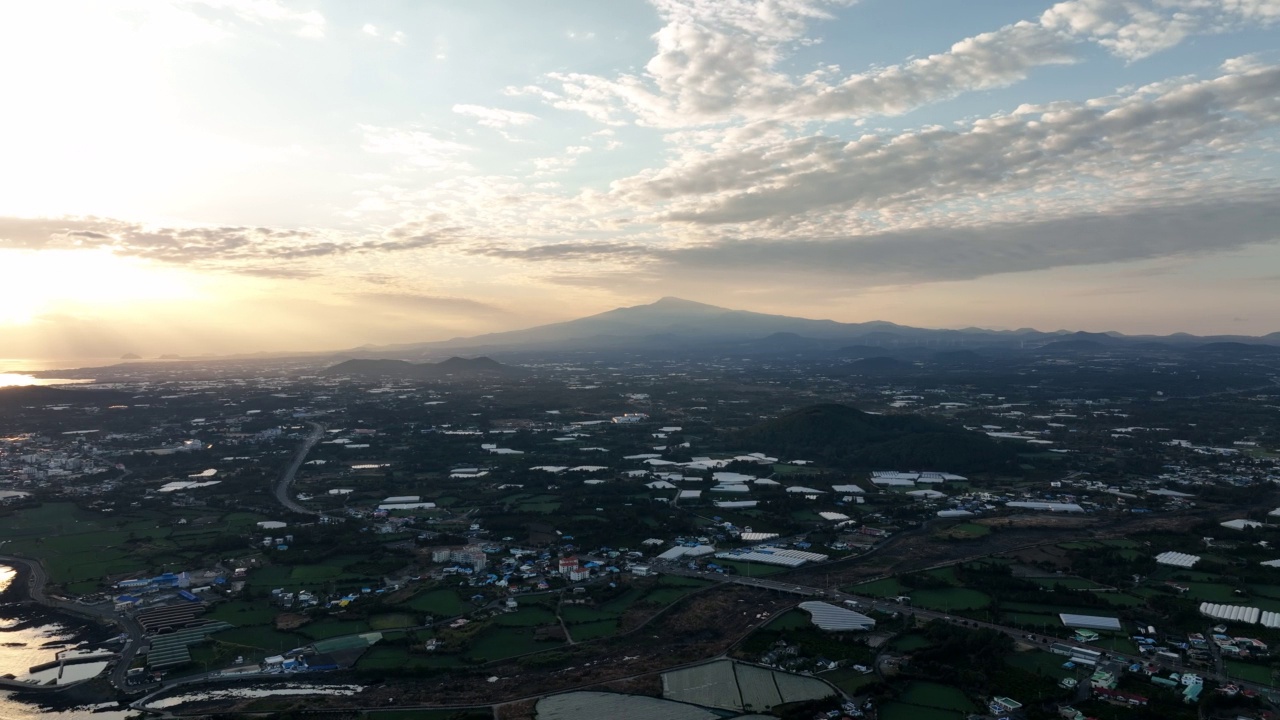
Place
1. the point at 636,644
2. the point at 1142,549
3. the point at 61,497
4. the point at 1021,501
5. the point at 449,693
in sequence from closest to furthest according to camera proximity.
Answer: the point at 449,693, the point at 636,644, the point at 1142,549, the point at 1021,501, the point at 61,497

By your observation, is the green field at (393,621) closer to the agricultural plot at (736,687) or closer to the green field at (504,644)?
the green field at (504,644)

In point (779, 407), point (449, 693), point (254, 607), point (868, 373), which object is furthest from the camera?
point (868, 373)

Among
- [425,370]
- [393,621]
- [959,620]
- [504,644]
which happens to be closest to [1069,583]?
[959,620]

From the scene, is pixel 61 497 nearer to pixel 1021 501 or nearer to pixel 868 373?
pixel 1021 501

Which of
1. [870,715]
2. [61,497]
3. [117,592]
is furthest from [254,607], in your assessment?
[61,497]

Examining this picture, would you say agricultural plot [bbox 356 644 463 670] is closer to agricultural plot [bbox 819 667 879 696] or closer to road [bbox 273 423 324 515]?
agricultural plot [bbox 819 667 879 696]

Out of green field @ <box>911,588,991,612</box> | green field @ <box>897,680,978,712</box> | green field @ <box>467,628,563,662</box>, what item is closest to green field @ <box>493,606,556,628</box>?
→ green field @ <box>467,628,563,662</box>

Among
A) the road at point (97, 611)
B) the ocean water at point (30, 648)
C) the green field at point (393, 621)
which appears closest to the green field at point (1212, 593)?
the green field at point (393, 621)
